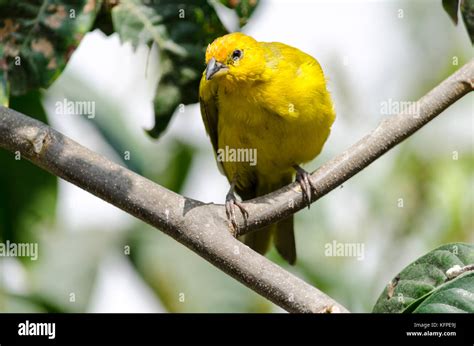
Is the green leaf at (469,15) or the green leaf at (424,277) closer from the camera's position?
the green leaf at (424,277)

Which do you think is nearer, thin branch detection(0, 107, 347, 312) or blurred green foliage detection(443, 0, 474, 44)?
thin branch detection(0, 107, 347, 312)

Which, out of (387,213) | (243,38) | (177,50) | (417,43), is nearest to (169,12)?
(177,50)

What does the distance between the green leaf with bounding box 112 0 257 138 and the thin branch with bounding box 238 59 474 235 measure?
0.78m

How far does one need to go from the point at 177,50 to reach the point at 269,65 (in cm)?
73

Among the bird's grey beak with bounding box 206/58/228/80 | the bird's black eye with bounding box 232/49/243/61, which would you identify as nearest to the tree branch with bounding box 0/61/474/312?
the bird's grey beak with bounding box 206/58/228/80

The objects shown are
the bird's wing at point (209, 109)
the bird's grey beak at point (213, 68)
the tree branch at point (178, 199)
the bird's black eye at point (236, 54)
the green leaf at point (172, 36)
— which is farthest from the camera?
the bird's wing at point (209, 109)

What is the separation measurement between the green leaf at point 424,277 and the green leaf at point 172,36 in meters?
1.28

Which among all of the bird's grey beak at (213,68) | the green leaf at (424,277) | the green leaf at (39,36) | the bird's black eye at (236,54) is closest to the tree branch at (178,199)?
the green leaf at (424,277)

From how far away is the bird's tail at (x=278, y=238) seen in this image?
4.51 metres

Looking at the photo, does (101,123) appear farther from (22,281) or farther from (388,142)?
(388,142)

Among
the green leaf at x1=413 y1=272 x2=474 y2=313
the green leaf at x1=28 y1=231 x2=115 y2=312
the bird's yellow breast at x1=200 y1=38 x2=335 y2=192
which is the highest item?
the bird's yellow breast at x1=200 y1=38 x2=335 y2=192

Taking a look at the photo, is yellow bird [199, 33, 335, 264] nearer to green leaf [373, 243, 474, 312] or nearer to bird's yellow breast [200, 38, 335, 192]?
bird's yellow breast [200, 38, 335, 192]

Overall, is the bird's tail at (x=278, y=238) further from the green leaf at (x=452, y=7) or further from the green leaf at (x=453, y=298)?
the green leaf at (x=453, y=298)

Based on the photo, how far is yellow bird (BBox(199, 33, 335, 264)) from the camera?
13.3 feet
